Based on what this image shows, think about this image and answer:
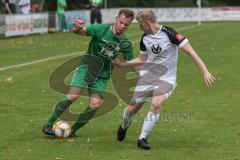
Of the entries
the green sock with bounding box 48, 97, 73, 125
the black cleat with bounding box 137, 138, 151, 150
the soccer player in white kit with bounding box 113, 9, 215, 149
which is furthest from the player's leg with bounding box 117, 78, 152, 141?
the green sock with bounding box 48, 97, 73, 125

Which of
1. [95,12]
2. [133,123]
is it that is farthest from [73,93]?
[95,12]

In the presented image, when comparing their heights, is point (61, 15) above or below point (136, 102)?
below

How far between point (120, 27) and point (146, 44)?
0.45 metres

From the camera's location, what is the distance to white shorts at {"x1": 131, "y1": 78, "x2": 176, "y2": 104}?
892 cm

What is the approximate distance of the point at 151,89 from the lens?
9.06 metres

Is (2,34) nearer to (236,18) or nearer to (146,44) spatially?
(146,44)

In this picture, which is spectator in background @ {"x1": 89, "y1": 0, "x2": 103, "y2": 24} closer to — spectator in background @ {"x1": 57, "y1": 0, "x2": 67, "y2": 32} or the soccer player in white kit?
spectator in background @ {"x1": 57, "y1": 0, "x2": 67, "y2": 32}

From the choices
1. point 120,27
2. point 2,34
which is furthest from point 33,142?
point 2,34

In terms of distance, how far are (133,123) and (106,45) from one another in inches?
73.9

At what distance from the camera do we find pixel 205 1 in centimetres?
6341

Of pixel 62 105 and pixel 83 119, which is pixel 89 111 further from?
pixel 62 105

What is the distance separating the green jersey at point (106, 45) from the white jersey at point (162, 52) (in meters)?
0.44

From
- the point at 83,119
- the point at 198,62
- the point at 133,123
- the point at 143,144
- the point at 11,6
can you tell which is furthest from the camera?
the point at 11,6

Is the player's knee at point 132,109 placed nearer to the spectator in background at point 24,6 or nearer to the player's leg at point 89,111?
the player's leg at point 89,111
